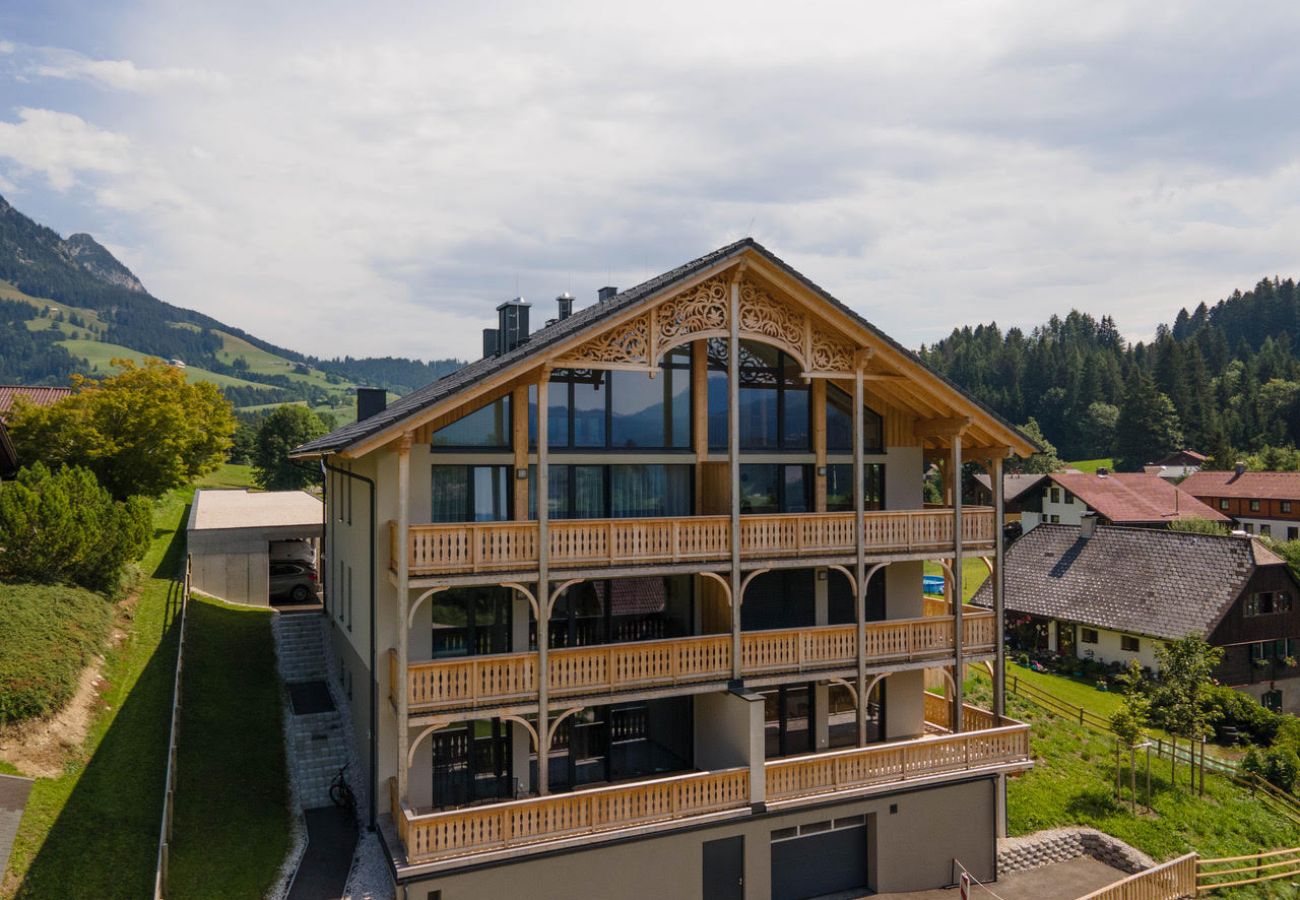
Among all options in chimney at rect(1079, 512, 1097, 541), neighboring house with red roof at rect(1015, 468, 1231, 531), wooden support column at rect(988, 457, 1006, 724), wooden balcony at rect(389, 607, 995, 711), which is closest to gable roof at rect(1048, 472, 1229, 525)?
neighboring house with red roof at rect(1015, 468, 1231, 531)

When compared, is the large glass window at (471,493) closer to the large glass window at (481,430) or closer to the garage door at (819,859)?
the large glass window at (481,430)

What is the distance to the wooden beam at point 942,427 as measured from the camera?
1953cm

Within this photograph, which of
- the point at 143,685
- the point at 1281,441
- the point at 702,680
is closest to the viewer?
the point at 702,680

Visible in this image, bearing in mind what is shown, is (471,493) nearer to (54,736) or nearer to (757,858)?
(757,858)

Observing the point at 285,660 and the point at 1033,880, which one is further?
the point at 285,660

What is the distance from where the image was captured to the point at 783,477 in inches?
776

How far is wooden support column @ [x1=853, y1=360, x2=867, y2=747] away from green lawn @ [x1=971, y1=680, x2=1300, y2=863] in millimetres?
5777

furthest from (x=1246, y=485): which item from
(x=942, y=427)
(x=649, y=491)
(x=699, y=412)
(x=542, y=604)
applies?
(x=542, y=604)

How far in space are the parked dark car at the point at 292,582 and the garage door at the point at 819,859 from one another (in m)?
20.4

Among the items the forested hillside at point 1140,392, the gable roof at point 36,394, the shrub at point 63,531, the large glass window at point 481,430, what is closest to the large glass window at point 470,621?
the large glass window at point 481,430

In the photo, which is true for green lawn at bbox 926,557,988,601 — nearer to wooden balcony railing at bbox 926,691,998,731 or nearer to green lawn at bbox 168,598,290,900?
wooden balcony railing at bbox 926,691,998,731

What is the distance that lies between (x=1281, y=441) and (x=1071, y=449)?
28627 mm

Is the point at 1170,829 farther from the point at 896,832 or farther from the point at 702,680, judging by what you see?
the point at 702,680

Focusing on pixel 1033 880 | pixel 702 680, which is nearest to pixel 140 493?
pixel 702 680
